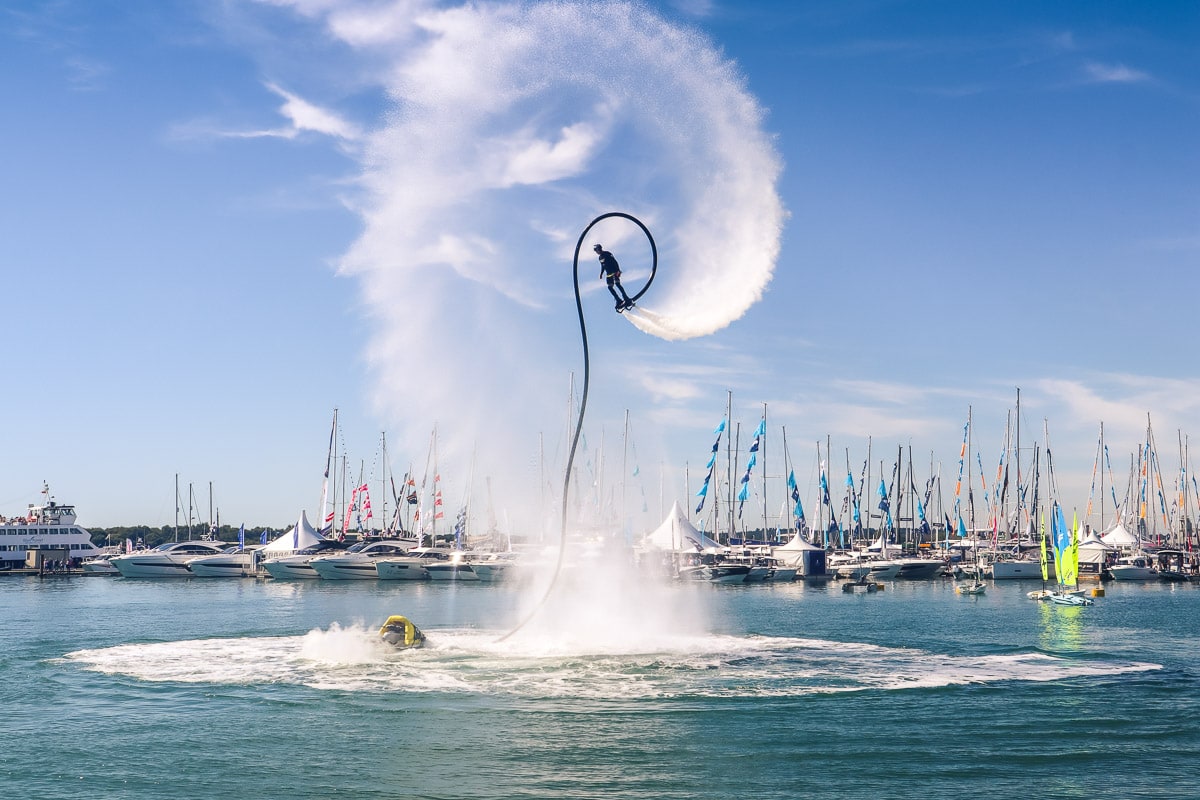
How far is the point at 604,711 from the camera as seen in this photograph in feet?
137

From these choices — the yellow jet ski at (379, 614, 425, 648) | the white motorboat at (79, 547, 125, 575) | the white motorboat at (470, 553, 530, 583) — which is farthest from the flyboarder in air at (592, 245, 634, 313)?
the white motorboat at (79, 547, 125, 575)

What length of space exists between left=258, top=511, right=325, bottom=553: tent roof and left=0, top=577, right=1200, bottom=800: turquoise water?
270 ft

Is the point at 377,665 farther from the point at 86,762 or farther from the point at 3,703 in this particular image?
the point at 86,762

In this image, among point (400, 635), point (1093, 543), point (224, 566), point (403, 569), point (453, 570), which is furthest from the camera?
point (224, 566)

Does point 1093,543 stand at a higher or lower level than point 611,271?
lower

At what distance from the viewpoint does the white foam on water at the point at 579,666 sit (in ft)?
157

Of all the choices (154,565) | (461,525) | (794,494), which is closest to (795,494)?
(794,494)

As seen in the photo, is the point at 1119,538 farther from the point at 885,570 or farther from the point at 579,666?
the point at 579,666

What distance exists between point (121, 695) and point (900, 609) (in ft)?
246

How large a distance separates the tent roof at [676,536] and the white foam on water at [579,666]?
266ft

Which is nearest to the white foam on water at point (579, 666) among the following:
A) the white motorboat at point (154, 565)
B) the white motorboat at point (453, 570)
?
the white motorboat at point (453, 570)

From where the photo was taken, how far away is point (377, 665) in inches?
2143

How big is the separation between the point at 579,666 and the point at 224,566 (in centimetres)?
12485

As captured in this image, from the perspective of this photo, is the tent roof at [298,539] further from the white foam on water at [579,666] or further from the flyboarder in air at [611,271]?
the flyboarder in air at [611,271]
